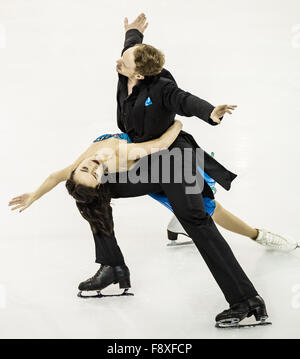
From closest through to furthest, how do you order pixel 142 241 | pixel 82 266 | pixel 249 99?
pixel 82 266
pixel 142 241
pixel 249 99

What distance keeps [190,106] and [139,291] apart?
1109 millimetres

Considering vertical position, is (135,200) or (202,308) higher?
(135,200)

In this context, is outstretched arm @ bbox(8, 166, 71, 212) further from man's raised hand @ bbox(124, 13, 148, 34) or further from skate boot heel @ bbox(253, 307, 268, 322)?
skate boot heel @ bbox(253, 307, 268, 322)

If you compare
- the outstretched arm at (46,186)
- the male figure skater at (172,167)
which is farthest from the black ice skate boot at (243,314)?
the outstretched arm at (46,186)

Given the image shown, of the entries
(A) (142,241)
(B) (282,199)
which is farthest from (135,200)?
(B) (282,199)

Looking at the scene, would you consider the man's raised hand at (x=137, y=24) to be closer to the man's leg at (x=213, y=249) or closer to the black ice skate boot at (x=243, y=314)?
the man's leg at (x=213, y=249)

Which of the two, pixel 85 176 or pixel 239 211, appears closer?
pixel 85 176

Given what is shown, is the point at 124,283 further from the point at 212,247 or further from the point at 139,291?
the point at 212,247

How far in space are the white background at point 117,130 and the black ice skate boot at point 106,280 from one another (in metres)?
0.09

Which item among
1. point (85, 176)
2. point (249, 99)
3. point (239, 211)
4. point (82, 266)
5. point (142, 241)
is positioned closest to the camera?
point (85, 176)

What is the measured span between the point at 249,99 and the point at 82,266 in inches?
119

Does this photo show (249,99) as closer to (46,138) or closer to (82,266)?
(46,138)

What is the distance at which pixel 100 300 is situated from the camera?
3.21 m

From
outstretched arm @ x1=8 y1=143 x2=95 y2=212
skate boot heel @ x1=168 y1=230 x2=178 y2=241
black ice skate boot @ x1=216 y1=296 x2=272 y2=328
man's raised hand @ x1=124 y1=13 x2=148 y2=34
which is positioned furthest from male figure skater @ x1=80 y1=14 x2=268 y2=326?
skate boot heel @ x1=168 y1=230 x2=178 y2=241
